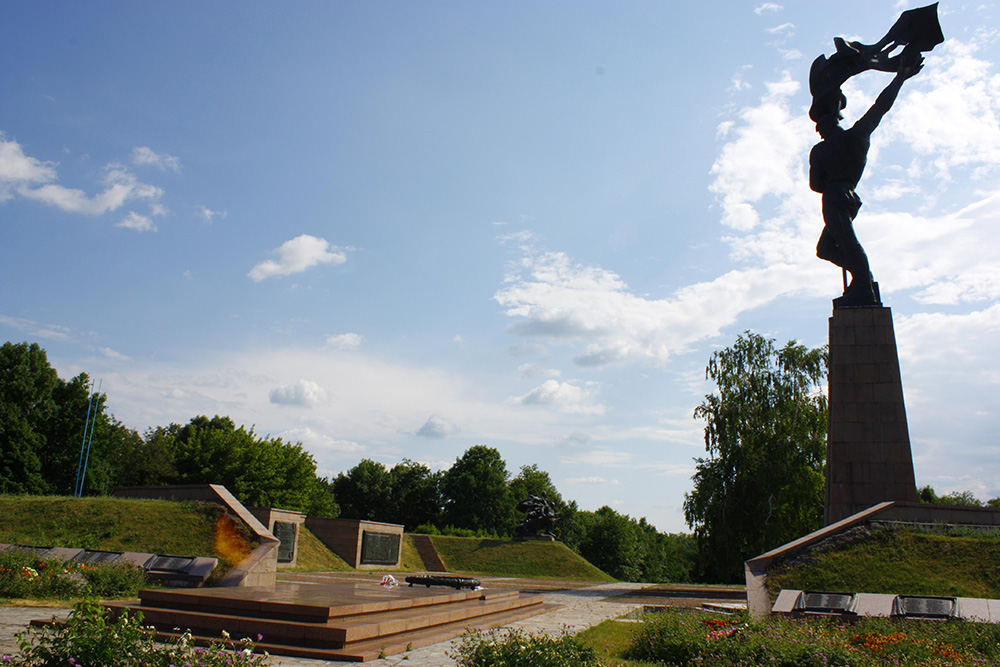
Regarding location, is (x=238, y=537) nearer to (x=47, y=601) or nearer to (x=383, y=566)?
(x=47, y=601)

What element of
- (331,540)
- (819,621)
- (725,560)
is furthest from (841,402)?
(331,540)

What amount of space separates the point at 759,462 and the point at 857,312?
37.0 feet

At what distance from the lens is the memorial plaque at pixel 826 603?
1030 centimetres

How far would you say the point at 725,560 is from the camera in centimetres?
2747

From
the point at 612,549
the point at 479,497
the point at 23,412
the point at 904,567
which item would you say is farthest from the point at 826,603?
the point at 612,549

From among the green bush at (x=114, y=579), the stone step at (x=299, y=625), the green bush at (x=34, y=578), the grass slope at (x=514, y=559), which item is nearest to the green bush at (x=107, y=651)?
the stone step at (x=299, y=625)

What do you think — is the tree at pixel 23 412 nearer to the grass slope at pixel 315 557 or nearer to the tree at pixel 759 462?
the grass slope at pixel 315 557

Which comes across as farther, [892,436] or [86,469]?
[86,469]

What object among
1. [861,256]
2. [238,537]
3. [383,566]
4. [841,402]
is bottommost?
[383,566]

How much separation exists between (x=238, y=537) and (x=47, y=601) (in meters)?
5.33

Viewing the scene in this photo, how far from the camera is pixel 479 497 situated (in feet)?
184

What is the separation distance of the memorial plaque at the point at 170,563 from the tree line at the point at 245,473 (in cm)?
2233

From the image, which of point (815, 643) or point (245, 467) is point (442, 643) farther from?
point (245, 467)

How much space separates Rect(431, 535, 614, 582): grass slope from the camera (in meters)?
31.5
